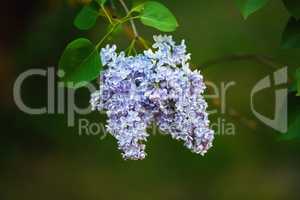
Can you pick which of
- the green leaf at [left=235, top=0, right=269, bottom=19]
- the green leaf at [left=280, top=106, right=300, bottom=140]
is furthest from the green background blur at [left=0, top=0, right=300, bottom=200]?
the green leaf at [left=235, top=0, right=269, bottom=19]

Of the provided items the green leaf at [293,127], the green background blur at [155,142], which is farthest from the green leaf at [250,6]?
the green background blur at [155,142]

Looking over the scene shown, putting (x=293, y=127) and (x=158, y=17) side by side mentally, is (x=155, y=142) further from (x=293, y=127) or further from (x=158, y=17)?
(x=158, y=17)

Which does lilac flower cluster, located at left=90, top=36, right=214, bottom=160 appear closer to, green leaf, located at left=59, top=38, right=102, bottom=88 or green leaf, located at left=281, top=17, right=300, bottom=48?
green leaf, located at left=59, top=38, right=102, bottom=88

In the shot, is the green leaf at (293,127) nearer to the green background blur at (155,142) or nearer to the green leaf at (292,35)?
the green leaf at (292,35)

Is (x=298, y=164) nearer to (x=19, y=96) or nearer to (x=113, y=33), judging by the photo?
(x=19, y=96)

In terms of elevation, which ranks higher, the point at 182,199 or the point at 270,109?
the point at 270,109

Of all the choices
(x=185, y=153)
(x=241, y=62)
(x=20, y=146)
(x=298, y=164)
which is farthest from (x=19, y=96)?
(x=298, y=164)
